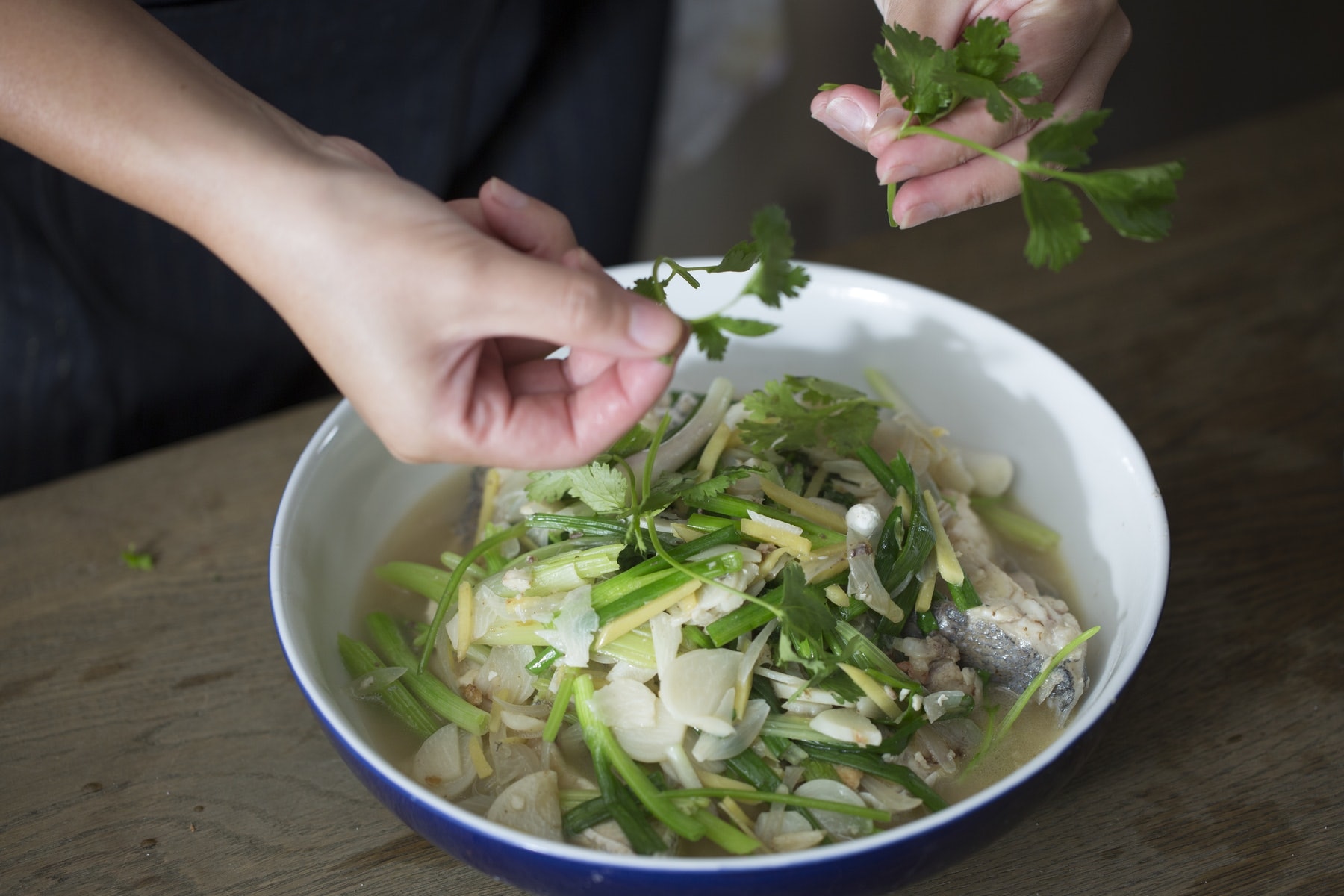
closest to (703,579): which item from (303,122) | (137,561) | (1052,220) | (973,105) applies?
(1052,220)

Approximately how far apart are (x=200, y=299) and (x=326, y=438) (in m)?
1.03

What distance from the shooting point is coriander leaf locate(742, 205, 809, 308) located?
99 centimetres

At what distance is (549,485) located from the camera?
1.33 m

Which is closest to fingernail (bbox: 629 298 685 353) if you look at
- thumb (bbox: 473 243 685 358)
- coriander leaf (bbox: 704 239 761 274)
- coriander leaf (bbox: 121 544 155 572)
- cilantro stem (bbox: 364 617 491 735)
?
thumb (bbox: 473 243 685 358)

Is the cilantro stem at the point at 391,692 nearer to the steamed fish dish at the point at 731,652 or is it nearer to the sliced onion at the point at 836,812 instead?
the steamed fish dish at the point at 731,652

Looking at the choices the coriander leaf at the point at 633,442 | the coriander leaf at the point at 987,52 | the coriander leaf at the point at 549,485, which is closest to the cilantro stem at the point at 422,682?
the coriander leaf at the point at 549,485

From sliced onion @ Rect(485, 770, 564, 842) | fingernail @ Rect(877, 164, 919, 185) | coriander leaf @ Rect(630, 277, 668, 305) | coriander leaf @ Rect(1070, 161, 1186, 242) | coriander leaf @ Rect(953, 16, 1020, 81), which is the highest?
coriander leaf @ Rect(953, 16, 1020, 81)

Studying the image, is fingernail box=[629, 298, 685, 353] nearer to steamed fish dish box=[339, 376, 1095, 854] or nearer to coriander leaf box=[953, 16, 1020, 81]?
steamed fish dish box=[339, 376, 1095, 854]

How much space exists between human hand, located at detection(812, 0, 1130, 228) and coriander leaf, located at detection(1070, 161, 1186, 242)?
181mm

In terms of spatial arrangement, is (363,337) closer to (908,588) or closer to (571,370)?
(571,370)

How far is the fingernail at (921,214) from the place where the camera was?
49.5 inches

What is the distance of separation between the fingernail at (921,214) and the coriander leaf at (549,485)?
1.75ft

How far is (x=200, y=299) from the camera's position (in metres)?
2.24

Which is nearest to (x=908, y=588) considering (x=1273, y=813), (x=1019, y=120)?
(x=1273, y=813)
